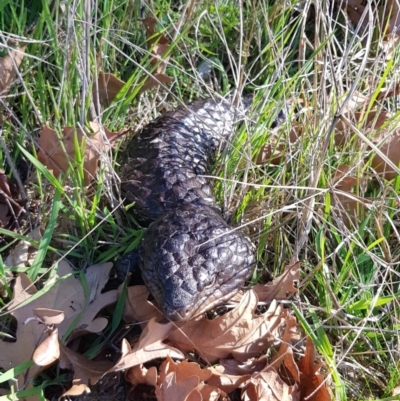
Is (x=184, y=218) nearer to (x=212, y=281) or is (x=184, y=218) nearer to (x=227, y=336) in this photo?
(x=212, y=281)

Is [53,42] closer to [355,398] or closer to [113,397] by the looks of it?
[113,397]

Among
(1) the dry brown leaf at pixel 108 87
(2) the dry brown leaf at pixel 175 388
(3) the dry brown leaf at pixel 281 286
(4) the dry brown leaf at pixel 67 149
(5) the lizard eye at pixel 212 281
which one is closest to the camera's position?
(2) the dry brown leaf at pixel 175 388

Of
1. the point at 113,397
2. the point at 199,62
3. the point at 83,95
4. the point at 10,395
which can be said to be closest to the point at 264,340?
the point at 113,397

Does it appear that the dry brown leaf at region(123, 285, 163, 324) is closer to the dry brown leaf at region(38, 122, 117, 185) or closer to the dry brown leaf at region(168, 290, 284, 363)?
the dry brown leaf at region(168, 290, 284, 363)

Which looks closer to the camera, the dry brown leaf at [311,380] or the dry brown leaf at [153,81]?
the dry brown leaf at [311,380]

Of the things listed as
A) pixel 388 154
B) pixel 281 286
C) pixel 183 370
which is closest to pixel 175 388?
pixel 183 370

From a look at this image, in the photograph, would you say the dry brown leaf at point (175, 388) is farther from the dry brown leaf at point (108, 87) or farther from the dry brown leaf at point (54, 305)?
the dry brown leaf at point (108, 87)

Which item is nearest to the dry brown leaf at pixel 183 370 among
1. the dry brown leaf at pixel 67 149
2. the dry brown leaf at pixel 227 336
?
the dry brown leaf at pixel 227 336
